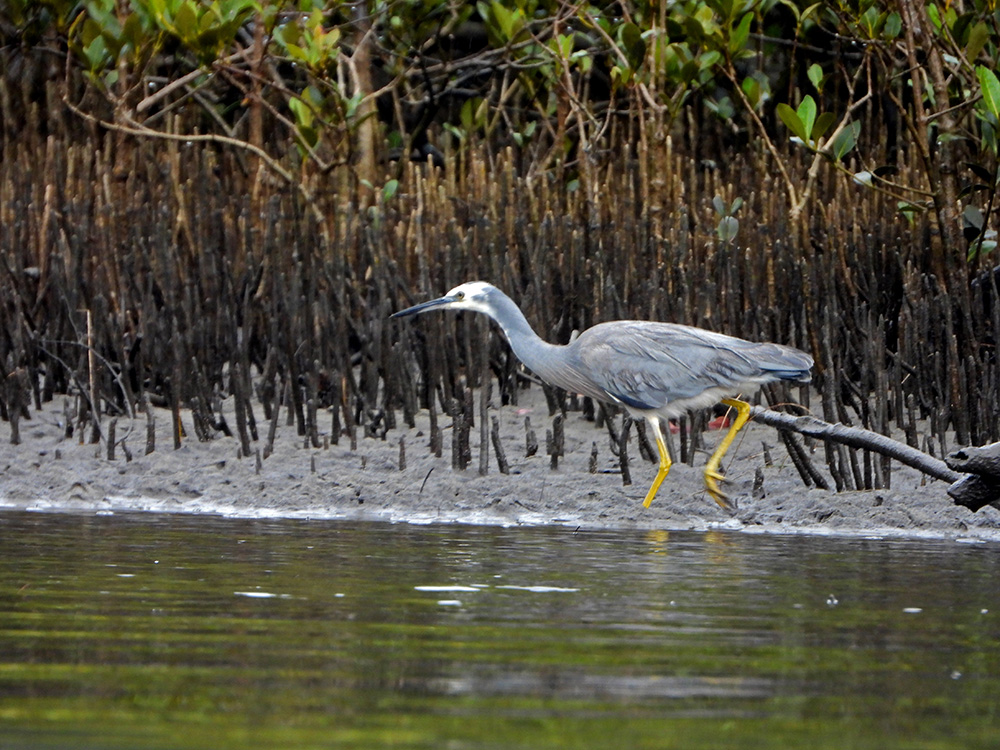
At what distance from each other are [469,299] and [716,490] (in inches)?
53.6

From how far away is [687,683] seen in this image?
107 inches

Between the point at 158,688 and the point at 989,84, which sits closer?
the point at 158,688

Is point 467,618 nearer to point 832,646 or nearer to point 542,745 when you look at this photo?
point 832,646

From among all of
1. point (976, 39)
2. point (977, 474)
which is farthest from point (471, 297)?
point (977, 474)

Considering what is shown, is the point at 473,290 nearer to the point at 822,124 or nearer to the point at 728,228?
the point at 728,228

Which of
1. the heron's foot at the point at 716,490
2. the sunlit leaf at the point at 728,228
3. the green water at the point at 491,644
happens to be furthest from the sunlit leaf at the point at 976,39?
the green water at the point at 491,644

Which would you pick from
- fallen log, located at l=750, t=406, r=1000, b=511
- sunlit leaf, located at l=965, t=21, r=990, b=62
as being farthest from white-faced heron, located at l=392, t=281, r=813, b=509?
sunlit leaf, located at l=965, t=21, r=990, b=62

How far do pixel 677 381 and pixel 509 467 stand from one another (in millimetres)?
849

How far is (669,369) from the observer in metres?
6.24

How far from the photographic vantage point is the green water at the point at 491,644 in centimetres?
236

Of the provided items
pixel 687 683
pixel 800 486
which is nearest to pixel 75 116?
pixel 800 486

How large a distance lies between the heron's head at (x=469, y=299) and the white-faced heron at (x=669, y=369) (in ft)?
0.64

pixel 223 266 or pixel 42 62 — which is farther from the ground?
pixel 42 62

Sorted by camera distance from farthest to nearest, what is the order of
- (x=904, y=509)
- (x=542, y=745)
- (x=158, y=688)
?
(x=904, y=509)
(x=158, y=688)
(x=542, y=745)
